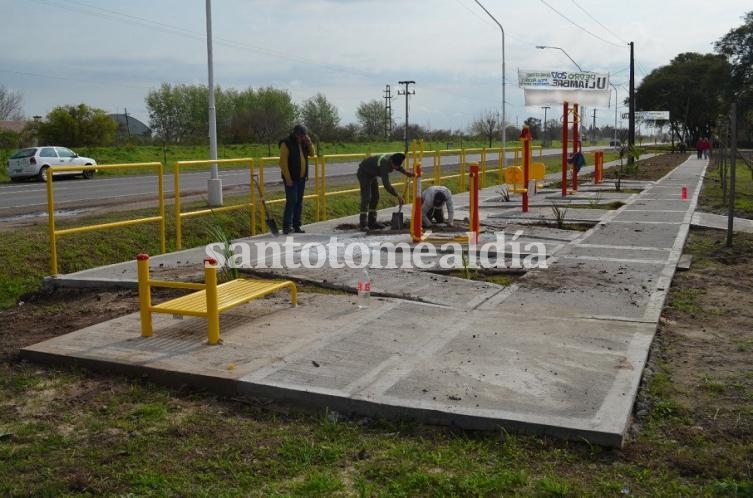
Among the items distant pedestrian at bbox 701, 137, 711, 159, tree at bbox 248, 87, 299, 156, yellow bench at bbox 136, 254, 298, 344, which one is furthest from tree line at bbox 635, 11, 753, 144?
yellow bench at bbox 136, 254, 298, 344

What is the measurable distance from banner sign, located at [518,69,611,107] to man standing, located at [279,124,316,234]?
32.7 feet

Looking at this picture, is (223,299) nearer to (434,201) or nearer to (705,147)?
(434,201)

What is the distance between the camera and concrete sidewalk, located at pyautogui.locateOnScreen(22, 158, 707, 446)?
16.0 feet

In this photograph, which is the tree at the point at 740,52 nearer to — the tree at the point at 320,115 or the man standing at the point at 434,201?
the tree at the point at 320,115

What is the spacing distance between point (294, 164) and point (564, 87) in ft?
35.6

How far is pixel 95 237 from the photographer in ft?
37.5

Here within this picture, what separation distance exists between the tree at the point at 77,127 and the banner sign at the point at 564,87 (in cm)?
2980

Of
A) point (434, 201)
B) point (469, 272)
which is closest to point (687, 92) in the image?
point (434, 201)

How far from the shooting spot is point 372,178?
1351 centimetres

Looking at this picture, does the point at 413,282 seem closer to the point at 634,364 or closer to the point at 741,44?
the point at 634,364

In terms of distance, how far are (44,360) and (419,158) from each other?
12.5 metres

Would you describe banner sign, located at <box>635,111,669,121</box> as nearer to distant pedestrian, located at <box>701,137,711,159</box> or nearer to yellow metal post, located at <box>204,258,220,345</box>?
distant pedestrian, located at <box>701,137,711,159</box>

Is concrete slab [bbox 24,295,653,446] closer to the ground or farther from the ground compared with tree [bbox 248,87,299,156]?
closer to the ground

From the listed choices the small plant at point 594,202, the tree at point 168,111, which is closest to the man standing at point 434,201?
the small plant at point 594,202
